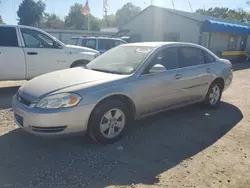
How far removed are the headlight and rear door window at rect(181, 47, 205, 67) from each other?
2.47 metres

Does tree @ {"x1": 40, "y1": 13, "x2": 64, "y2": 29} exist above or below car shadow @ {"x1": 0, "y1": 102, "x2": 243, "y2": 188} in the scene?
above

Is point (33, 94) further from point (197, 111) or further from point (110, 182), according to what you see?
point (197, 111)

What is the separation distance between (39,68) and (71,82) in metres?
3.62

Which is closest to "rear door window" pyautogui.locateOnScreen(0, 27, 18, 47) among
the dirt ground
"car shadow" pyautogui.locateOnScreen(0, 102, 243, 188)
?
the dirt ground

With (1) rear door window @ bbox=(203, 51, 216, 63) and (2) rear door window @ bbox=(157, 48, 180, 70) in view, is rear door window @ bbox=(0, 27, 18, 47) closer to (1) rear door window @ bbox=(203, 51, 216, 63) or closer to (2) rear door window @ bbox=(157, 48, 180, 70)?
(2) rear door window @ bbox=(157, 48, 180, 70)

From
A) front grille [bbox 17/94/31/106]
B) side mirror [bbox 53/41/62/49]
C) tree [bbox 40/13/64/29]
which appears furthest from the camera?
tree [bbox 40/13/64/29]

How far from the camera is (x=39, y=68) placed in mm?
6992

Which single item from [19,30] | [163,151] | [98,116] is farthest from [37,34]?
[163,151]

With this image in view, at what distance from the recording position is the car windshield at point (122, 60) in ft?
14.1

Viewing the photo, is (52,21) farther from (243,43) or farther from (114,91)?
(114,91)

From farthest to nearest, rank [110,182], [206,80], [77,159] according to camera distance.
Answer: [206,80] < [77,159] < [110,182]

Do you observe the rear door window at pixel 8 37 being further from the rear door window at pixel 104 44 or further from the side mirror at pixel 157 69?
the rear door window at pixel 104 44

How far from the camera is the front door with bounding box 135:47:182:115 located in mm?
4168

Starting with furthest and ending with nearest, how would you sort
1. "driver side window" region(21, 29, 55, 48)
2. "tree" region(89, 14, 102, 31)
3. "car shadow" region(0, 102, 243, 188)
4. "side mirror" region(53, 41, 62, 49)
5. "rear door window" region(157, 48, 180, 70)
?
"tree" region(89, 14, 102, 31)
"side mirror" region(53, 41, 62, 49)
"driver side window" region(21, 29, 55, 48)
"rear door window" region(157, 48, 180, 70)
"car shadow" region(0, 102, 243, 188)
